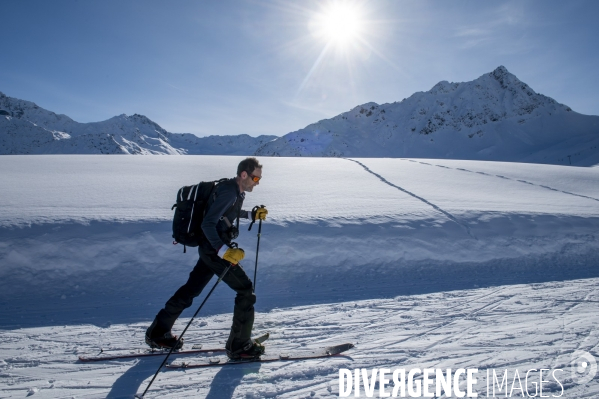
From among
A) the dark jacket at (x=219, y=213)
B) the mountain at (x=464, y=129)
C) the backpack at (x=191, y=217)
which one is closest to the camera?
the dark jacket at (x=219, y=213)

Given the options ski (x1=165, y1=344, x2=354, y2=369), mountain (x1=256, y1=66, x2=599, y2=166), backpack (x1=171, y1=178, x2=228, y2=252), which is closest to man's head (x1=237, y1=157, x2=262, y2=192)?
backpack (x1=171, y1=178, x2=228, y2=252)

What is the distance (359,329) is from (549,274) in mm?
4178

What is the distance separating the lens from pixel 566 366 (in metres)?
3.17

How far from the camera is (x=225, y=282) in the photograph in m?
3.34

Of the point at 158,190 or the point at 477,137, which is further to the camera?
the point at 477,137

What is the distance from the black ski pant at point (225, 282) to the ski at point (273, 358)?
210mm

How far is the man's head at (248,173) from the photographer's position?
11.0 ft

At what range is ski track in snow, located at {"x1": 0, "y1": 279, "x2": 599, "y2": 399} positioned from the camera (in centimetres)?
296

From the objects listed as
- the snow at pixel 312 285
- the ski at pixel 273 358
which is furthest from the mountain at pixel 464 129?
the ski at pixel 273 358

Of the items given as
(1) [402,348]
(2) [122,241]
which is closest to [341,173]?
(2) [122,241]

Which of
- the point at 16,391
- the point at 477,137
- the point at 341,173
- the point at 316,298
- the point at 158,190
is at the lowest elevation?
the point at 16,391

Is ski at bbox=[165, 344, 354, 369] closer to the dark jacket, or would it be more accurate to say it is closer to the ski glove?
the dark jacket

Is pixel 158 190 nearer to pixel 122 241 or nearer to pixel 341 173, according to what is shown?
pixel 122 241

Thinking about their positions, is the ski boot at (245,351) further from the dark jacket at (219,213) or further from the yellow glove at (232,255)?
the dark jacket at (219,213)
